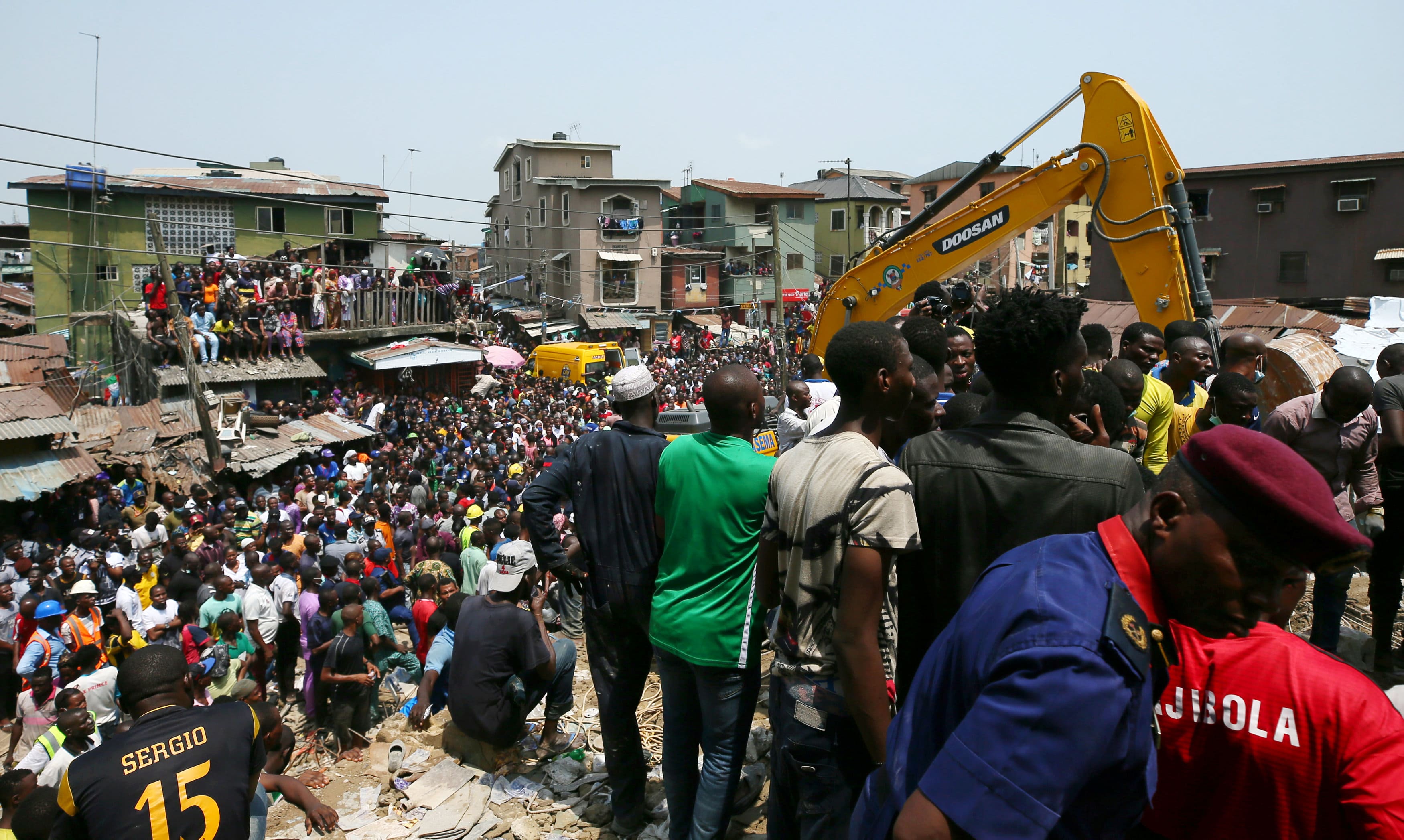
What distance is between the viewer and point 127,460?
1520 centimetres

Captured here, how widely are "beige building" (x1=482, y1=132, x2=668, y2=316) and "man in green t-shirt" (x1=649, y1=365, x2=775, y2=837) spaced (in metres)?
35.1

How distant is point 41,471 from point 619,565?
13.8 m

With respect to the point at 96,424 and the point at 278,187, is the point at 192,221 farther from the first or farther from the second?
the point at 96,424

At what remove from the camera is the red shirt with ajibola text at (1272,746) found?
5.20 ft

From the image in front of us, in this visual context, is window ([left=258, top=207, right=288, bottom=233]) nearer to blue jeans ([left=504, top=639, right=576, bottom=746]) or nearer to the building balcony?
the building balcony

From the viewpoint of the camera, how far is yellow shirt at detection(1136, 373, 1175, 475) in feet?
14.4

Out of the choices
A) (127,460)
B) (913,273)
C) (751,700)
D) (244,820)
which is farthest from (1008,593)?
(127,460)

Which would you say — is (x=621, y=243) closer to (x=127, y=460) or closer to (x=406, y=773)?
(x=127, y=460)

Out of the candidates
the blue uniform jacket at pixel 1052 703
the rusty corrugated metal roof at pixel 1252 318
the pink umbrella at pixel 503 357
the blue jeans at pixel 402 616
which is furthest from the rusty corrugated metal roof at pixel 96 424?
the blue uniform jacket at pixel 1052 703

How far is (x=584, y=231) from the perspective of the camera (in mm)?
39375

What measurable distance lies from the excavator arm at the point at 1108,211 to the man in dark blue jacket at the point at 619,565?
430 centimetres

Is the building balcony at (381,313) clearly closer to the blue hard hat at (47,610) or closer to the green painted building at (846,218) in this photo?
the blue hard hat at (47,610)

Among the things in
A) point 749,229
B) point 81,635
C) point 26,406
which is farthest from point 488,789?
point 749,229

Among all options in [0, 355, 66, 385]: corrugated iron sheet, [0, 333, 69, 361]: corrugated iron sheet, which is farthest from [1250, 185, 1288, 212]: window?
[0, 333, 69, 361]: corrugated iron sheet
